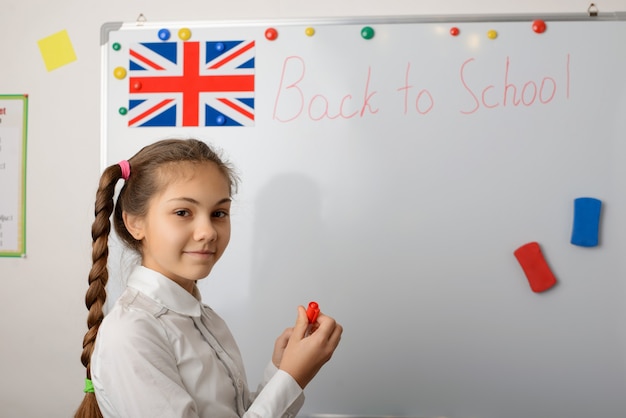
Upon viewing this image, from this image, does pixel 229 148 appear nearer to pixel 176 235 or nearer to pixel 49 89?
pixel 49 89

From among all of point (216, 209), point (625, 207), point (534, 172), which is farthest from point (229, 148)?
point (625, 207)

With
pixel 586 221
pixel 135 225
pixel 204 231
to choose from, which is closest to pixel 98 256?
pixel 135 225

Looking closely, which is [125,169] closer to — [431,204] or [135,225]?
[135,225]

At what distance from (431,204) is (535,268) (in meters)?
0.31

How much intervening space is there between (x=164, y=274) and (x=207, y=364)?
0.16 meters

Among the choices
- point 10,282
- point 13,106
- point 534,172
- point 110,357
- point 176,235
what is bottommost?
point 10,282

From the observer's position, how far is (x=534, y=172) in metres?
1.57

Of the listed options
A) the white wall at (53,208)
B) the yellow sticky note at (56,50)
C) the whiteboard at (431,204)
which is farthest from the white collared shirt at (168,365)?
the yellow sticky note at (56,50)

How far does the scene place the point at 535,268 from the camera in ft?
5.06

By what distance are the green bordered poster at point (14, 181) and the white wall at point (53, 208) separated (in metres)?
0.02

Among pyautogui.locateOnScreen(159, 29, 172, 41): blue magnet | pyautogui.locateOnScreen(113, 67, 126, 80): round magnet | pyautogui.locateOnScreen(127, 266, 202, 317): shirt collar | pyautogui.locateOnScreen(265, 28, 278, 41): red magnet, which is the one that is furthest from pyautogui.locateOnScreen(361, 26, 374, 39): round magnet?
pyautogui.locateOnScreen(127, 266, 202, 317): shirt collar

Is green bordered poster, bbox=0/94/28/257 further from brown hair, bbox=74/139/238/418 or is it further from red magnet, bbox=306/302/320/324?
red magnet, bbox=306/302/320/324

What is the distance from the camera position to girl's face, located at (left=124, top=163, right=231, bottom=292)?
3.04 ft

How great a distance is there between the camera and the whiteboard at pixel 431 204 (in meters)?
1.55
